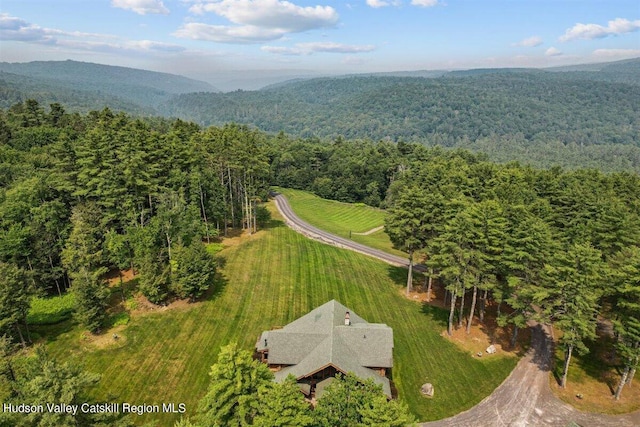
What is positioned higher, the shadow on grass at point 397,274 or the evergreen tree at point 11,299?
the evergreen tree at point 11,299

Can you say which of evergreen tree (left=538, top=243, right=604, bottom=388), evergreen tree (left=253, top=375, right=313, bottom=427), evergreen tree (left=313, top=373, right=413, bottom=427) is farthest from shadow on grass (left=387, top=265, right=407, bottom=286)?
evergreen tree (left=253, top=375, right=313, bottom=427)

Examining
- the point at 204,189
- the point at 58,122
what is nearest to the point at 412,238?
the point at 204,189

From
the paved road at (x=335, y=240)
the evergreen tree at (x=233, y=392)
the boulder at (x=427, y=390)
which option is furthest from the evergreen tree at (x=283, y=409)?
the paved road at (x=335, y=240)

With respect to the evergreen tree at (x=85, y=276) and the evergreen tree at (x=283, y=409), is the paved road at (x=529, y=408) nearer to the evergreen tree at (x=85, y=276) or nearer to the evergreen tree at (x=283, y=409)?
the evergreen tree at (x=283, y=409)

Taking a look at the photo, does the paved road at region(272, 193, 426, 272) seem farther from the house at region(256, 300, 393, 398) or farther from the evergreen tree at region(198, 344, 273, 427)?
the evergreen tree at region(198, 344, 273, 427)

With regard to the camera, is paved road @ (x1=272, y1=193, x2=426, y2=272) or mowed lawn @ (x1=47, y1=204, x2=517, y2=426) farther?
paved road @ (x1=272, y1=193, x2=426, y2=272)

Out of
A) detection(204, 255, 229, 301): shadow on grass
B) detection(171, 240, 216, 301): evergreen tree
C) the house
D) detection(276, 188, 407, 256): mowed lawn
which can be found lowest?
detection(276, 188, 407, 256): mowed lawn

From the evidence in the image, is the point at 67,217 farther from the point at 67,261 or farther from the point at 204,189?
the point at 204,189
